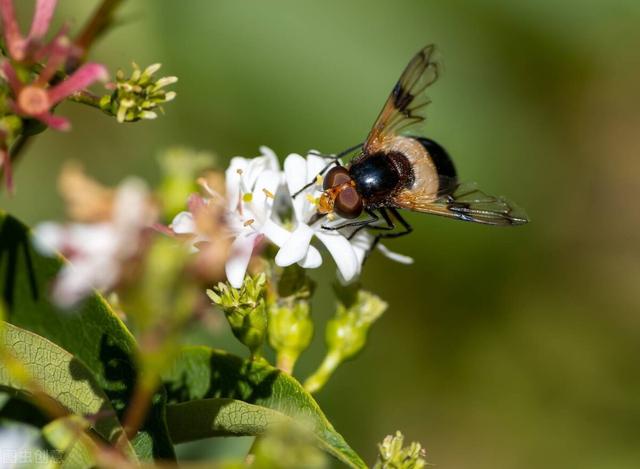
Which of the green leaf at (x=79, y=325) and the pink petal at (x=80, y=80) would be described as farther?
the green leaf at (x=79, y=325)

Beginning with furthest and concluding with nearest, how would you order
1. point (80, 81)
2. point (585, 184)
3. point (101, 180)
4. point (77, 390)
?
point (585, 184) → point (101, 180) → point (77, 390) → point (80, 81)

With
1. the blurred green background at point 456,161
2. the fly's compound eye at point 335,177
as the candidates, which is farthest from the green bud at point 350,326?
the blurred green background at point 456,161

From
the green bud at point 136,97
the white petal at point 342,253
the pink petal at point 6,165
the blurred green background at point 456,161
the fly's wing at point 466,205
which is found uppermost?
the green bud at point 136,97

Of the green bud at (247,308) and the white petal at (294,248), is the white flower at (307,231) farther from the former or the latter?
the green bud at (247,308)

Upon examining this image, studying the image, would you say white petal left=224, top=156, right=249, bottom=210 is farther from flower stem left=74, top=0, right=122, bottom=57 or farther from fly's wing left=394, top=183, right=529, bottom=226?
fly's wing left=394, top=183, right=529, bottom=226

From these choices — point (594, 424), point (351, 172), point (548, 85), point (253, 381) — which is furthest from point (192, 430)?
point (548, 85)

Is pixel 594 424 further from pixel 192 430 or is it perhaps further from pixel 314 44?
pixel 192 430
